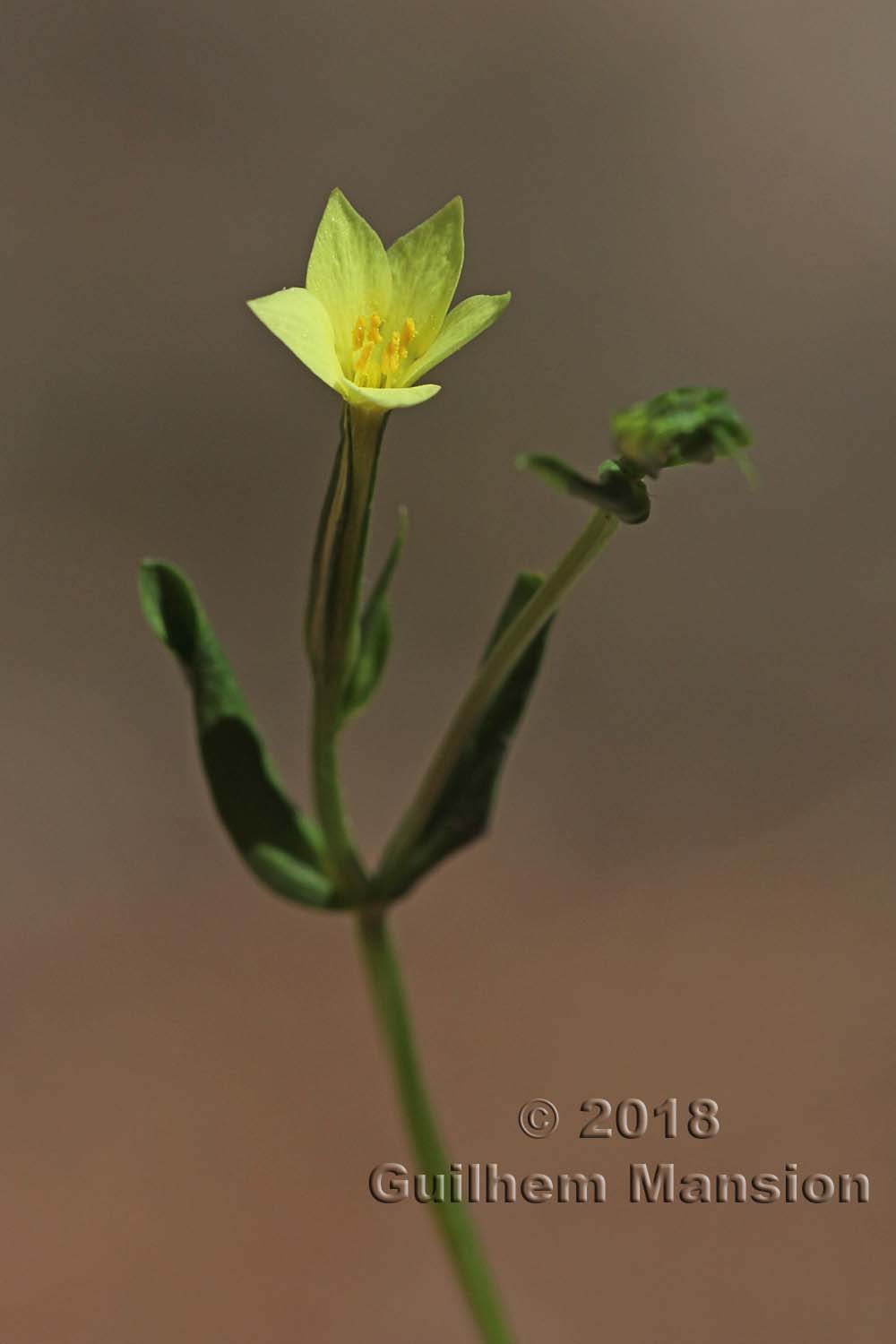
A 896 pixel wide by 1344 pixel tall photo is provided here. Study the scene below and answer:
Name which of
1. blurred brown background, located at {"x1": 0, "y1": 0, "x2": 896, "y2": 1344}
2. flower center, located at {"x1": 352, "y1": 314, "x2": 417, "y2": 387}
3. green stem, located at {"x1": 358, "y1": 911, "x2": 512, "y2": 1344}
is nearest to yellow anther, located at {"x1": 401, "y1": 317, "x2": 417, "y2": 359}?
flower center, located at {"x1": 352, "y1": 314, "x2": 417, "y2": 387}

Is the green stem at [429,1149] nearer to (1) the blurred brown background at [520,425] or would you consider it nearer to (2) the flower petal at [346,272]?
(2) the flower petal at [346,272]

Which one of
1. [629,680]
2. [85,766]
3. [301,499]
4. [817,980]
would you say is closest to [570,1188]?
[817,980]

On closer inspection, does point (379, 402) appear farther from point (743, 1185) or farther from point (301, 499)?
point (301, 499)

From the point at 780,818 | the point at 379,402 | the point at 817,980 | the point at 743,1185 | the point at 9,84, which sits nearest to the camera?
the point at 379,402

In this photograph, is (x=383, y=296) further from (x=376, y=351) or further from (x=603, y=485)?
(x=603, y=485)

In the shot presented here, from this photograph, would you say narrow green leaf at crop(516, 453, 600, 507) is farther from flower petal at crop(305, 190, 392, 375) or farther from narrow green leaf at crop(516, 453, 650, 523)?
flower petal at crop(305, 190, 392, 375)

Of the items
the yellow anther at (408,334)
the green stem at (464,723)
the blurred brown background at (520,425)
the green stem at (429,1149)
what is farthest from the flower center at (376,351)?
the blurred brown background at (520,425)
